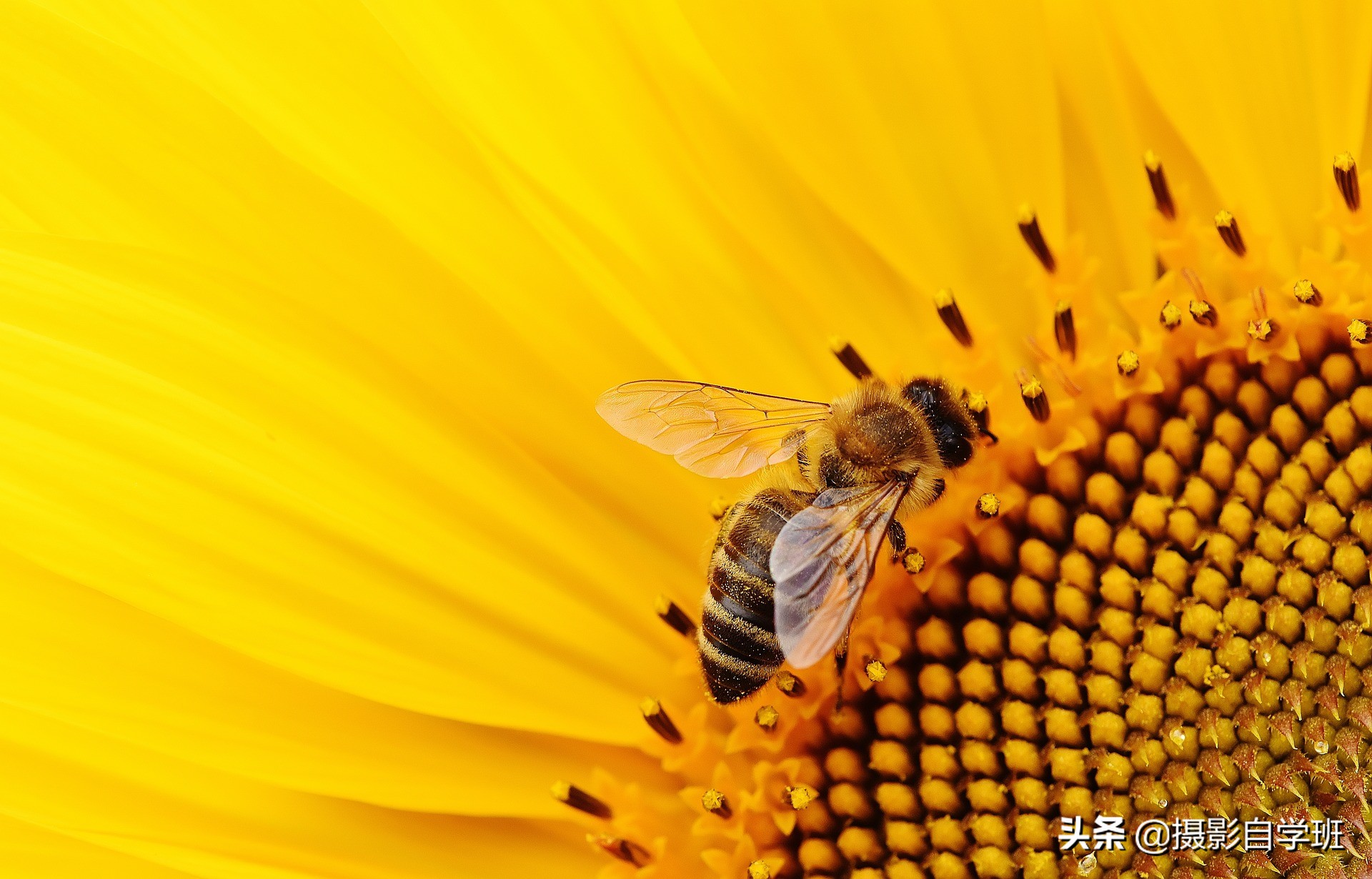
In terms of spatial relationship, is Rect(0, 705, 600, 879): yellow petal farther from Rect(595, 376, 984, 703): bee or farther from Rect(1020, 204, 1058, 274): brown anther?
Rect(1020, 204, 1058, 274): brown anther

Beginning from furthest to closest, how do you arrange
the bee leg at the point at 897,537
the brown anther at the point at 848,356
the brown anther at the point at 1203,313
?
the brown anther at the point at 848,356, the brown anther at the point at 1203,313, the bee leg at the point at 897,537

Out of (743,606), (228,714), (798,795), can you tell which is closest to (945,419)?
(743,606)

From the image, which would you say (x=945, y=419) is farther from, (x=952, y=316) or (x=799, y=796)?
(x=799, y=796)

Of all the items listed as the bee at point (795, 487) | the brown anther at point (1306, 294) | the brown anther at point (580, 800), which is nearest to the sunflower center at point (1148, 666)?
the brown anther at point (1306, 294)

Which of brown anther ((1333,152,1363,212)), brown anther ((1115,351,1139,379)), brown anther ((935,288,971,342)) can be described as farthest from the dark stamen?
brown anther ((1333,152,1363,212))

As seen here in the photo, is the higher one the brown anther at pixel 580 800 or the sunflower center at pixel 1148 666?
the brown anther at pixel 580 800

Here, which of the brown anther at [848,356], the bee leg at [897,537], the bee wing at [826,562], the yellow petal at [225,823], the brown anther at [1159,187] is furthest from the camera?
the brown anther at [848,356]

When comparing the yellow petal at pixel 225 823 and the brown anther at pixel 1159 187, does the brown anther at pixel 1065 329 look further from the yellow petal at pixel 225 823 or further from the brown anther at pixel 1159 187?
the yellow petal at pixel 225 823
